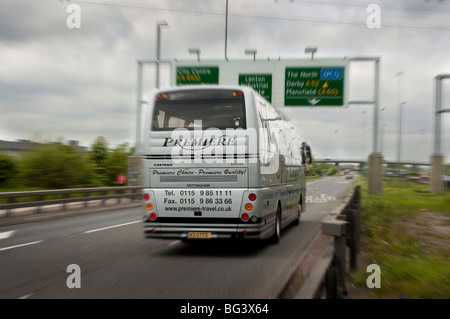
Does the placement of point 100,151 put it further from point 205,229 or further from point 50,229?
point 205,229

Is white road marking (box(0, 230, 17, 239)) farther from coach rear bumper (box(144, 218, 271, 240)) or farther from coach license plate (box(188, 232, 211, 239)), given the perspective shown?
coach license plate (box(188, 232, 211, 239))

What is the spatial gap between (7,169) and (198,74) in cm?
1417

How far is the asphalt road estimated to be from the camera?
21.5ft

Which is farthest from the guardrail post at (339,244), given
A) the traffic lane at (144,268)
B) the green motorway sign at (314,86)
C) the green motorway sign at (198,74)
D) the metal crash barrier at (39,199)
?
the green motorway sign at (198,74)

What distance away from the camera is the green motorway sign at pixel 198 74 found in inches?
1008

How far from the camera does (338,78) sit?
2517 centimetres

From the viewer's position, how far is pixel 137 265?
8664 millimetres

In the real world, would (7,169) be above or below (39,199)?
above

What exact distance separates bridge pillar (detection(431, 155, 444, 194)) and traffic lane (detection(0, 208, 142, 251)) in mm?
24004

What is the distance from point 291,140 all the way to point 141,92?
1490 cm

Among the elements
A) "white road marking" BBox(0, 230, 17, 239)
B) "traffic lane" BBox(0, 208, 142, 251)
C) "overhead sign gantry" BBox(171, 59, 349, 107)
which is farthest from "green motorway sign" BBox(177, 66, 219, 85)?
"white road marking" BBox(0, 230, 17, 239)

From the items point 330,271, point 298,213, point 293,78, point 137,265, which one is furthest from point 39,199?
point 330,271
